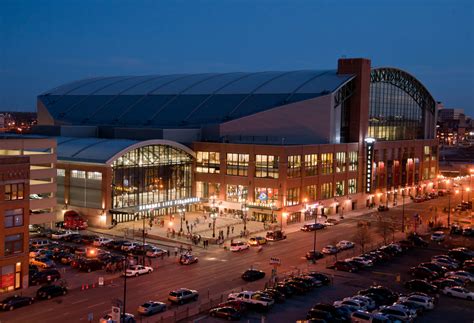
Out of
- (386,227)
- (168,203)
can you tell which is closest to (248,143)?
(168,203)

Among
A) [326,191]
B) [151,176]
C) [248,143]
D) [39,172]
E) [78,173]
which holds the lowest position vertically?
[326,191]

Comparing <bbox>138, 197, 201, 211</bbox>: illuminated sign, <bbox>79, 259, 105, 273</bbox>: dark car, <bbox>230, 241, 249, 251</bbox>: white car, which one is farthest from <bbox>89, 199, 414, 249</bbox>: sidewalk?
<bbox>79, 259, 105, 273</bbox>: dark car

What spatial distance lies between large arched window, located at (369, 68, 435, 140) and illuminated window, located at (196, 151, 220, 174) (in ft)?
94.6

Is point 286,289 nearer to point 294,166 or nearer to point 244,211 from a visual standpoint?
point 244,211

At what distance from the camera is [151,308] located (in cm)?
3975

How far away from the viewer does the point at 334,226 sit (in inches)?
2992

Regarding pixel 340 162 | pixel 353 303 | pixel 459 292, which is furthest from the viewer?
pixel 340 162

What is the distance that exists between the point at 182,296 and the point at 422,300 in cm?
1725

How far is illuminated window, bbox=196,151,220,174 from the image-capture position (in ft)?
275

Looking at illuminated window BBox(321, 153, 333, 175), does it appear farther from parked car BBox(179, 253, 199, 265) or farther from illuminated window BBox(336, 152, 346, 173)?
parked car BBox(179, 253, 199, 265)

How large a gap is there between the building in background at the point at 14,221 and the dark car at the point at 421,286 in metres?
30.5

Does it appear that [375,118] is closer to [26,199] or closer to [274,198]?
[274,198]

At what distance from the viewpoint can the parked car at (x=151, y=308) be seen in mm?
39500

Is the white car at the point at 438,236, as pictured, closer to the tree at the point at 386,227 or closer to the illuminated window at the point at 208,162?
the tree at the point at 386,227
